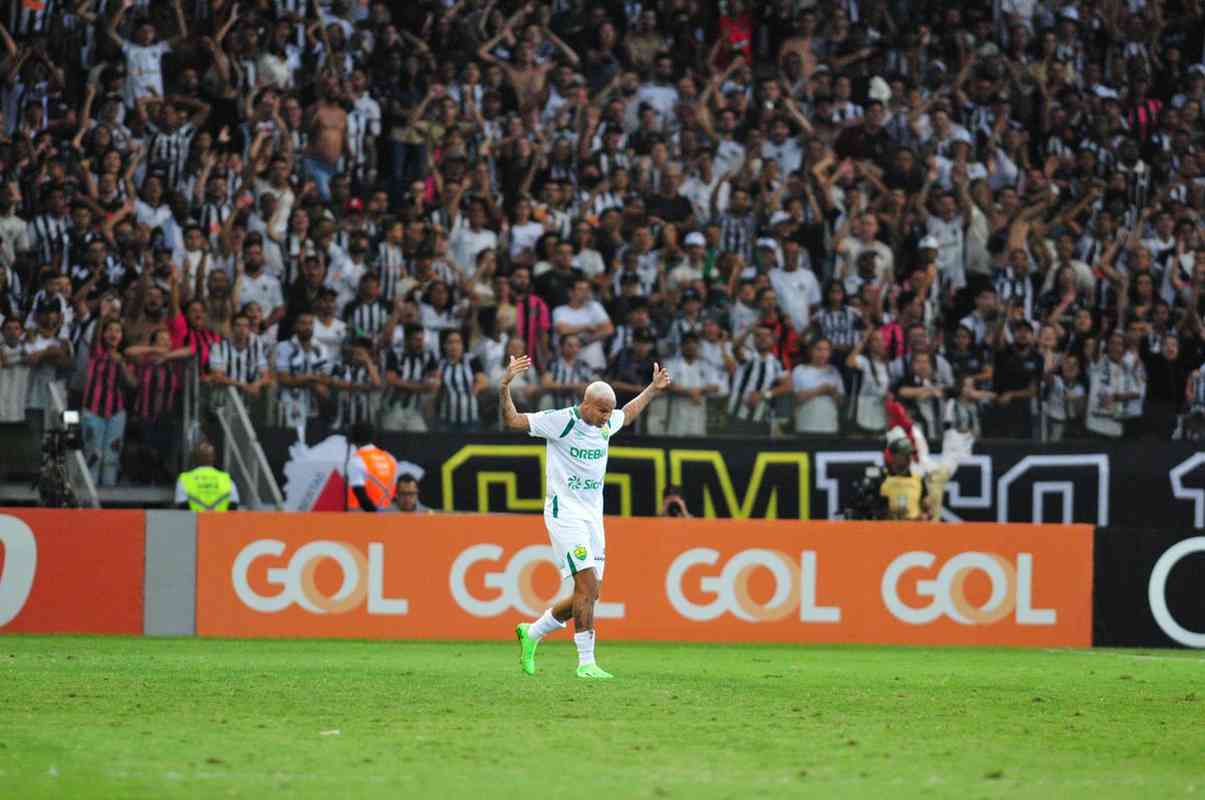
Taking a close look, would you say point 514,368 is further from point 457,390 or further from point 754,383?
point 754,383

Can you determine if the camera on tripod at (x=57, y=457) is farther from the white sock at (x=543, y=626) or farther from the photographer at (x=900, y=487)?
the photographer at (x=900, y=487)

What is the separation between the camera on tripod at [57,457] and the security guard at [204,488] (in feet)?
3.76

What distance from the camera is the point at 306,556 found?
64.5 ft

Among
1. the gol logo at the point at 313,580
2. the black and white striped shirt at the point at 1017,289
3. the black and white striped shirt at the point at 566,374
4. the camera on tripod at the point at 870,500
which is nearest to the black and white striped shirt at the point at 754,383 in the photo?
the camera on tripod at the point at 870,500

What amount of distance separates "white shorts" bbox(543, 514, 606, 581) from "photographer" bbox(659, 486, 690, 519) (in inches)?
281

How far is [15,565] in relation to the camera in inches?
755

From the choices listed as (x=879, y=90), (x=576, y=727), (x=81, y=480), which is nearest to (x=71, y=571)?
(x=81, y=480)

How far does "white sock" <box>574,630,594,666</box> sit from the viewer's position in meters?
14.4

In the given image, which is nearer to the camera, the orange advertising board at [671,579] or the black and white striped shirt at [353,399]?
the orange advertising board at [671,579]

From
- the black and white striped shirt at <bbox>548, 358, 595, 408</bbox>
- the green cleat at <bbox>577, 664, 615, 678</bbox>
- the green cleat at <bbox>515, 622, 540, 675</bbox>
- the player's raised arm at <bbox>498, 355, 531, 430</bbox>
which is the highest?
the black and white striped shirt at <bbox>548, 358, 595, 408</bbox>

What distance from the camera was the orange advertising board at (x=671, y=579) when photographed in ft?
64.3

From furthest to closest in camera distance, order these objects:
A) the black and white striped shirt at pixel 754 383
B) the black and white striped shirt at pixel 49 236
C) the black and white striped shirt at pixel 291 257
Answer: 1. the black and white striped shirt at pixel 291 257
2. the black and white striped shirt at pixel 49 236
3. the black and white striped shirt at pixel 754 383

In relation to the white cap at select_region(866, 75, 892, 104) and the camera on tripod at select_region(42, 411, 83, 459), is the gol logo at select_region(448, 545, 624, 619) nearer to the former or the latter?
the camera on tripod at select_region(42, 411, 83, 459)

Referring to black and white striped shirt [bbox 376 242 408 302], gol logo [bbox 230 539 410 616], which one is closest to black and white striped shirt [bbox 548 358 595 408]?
black and white striped shirt [bbox 376 242 408 302]
